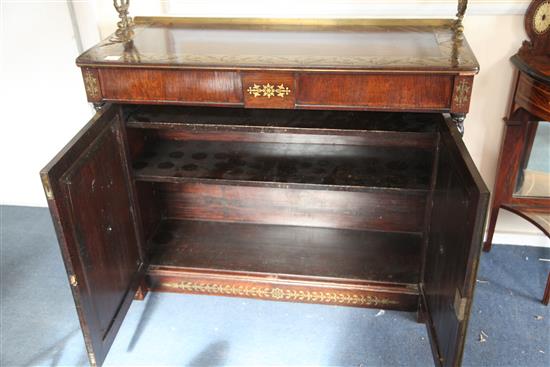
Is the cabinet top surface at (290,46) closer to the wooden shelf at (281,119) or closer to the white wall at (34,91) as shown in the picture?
the wooden shelf at (281,119)

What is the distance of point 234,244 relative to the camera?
193 centimetres

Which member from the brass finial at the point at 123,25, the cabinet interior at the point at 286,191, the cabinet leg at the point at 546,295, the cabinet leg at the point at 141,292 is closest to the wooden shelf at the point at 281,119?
the cabinet interior at the point at 286,191

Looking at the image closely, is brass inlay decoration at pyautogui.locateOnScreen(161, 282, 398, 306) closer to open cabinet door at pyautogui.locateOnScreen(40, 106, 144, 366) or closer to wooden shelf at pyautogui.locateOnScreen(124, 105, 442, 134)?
open cabinet door at pyautogui.locateOnScreen(40, 106, 144, 366)

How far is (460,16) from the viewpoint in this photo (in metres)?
1.53

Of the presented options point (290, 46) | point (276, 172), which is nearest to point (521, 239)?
point (276, 172)

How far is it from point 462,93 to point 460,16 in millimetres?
336

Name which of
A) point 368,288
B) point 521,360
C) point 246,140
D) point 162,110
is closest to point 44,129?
point 162,110

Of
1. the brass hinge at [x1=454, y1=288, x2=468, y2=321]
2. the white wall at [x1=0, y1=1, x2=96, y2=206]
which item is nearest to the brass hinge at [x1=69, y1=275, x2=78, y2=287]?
the brass hinge at [x1=454, y1=288, x2=468, y2=321]

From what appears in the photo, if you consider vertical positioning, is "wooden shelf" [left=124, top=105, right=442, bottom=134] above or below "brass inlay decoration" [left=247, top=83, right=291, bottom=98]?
below

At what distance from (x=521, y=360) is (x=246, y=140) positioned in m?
1.14

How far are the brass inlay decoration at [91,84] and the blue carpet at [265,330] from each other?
77 centimetres

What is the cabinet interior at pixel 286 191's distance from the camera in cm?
157

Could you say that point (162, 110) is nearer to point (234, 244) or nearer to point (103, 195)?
point (103, 195)

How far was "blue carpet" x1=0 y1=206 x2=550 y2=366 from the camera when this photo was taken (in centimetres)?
161
